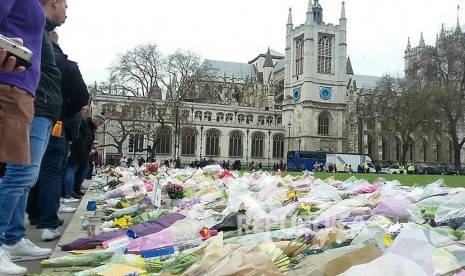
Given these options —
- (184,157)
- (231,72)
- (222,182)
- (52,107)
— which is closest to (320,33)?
(231,72)

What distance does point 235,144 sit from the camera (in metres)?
56.0

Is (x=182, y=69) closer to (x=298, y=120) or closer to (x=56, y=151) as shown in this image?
(x=298, y=120)

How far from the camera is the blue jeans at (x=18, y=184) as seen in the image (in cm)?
308

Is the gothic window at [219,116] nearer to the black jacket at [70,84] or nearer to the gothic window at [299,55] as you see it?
the gothic window at [299,55]

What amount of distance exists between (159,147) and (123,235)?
49076 millimetres

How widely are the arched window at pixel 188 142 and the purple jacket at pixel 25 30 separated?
165ft

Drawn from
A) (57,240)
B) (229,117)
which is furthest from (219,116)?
(57,240)

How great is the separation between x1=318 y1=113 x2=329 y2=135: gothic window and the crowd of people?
5191 centimetres

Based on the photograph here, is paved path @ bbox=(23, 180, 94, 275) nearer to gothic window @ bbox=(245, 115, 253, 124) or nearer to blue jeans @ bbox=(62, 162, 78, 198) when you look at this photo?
blue jeans @ bbox=(62, 162, 78, 198)

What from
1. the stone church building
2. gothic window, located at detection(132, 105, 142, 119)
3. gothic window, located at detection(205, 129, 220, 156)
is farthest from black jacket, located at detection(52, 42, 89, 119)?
gothic window, located at detection(205, 129, 220, 156)

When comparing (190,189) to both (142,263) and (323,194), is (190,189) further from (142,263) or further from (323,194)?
(142,263)

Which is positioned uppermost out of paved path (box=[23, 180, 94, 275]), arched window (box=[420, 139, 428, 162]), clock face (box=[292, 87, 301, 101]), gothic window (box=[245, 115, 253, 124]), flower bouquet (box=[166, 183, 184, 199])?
clock face (box=[292, 87, 301, 101])

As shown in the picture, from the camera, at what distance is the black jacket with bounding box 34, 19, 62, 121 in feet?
11.3

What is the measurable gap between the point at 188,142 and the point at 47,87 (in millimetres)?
50714
